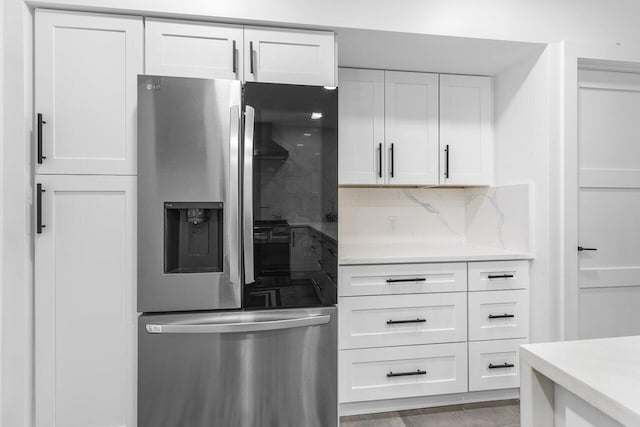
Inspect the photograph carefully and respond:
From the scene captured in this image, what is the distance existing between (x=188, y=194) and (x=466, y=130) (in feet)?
6.34

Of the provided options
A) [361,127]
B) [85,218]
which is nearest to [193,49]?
[85,218]

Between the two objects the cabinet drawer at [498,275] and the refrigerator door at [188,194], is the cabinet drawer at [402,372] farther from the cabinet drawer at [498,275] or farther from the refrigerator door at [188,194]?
the refrigerator door at [188,194]

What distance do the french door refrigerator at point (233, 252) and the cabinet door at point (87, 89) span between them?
204 millimetres

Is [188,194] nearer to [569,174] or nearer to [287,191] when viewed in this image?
[287,191]

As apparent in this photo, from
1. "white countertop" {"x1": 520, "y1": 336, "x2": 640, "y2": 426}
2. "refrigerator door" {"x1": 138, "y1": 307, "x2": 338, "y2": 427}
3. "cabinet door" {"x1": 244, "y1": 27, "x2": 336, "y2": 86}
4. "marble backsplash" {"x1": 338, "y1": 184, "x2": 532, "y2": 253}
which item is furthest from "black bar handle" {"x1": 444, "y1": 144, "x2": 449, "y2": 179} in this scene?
"white countertop" {"x1": 520, "y1": 336, "x2": 640, "y2": 426}

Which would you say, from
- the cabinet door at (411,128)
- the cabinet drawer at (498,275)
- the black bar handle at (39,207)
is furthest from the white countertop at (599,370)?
the black bar handle at (39,207)

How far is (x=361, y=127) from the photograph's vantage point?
2445 millimetres

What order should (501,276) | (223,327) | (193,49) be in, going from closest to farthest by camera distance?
(223,327), (193,49), (501,276)

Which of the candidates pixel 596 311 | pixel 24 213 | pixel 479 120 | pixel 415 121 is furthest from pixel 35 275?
pixel 596 311

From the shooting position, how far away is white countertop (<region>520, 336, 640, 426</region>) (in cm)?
59

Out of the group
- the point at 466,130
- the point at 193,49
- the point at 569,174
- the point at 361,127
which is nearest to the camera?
the point at 193,49

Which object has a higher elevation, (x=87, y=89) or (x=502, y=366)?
(x=87, y=89)

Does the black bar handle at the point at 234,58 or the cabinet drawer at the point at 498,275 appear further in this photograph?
the cabinet drawer at the point at 498,275

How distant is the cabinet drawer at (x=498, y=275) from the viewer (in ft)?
7.19
